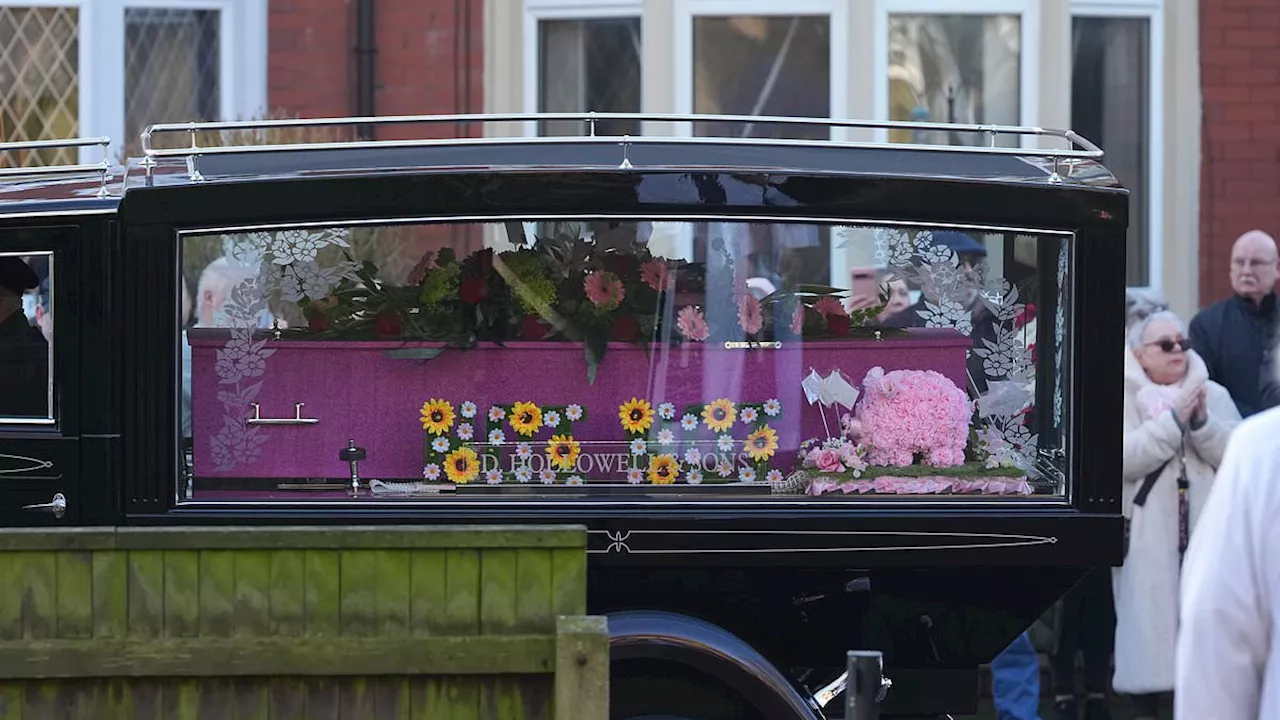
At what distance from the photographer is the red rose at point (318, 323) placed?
17.9 feet

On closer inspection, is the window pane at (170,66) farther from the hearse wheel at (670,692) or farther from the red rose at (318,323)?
the hearse wheel at (670,692)

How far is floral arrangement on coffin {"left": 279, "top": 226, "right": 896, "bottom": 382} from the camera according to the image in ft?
17.8

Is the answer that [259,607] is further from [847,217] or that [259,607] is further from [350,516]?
[847,217]

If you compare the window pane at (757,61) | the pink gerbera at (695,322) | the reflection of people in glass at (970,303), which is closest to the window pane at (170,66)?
the window pane at (757,61)

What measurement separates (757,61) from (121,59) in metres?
3.54

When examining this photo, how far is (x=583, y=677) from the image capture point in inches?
151

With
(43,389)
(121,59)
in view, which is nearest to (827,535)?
(43,389)

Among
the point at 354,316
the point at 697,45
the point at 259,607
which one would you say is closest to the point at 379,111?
the point at 697,45

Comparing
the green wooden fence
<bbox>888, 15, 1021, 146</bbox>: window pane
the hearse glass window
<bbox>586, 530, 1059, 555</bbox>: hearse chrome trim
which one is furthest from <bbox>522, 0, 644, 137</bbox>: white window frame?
the green wooden fence

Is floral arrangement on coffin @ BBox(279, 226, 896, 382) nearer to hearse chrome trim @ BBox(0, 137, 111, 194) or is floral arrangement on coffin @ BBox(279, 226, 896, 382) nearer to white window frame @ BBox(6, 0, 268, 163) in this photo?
hearse chrome trim @ BBox(0, 137, 111, 194)

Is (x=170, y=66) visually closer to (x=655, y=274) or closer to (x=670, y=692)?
(x=655, y=274)

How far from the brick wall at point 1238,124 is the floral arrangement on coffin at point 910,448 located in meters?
5.75

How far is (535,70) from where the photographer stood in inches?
431

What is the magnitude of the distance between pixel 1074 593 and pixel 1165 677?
477mm
